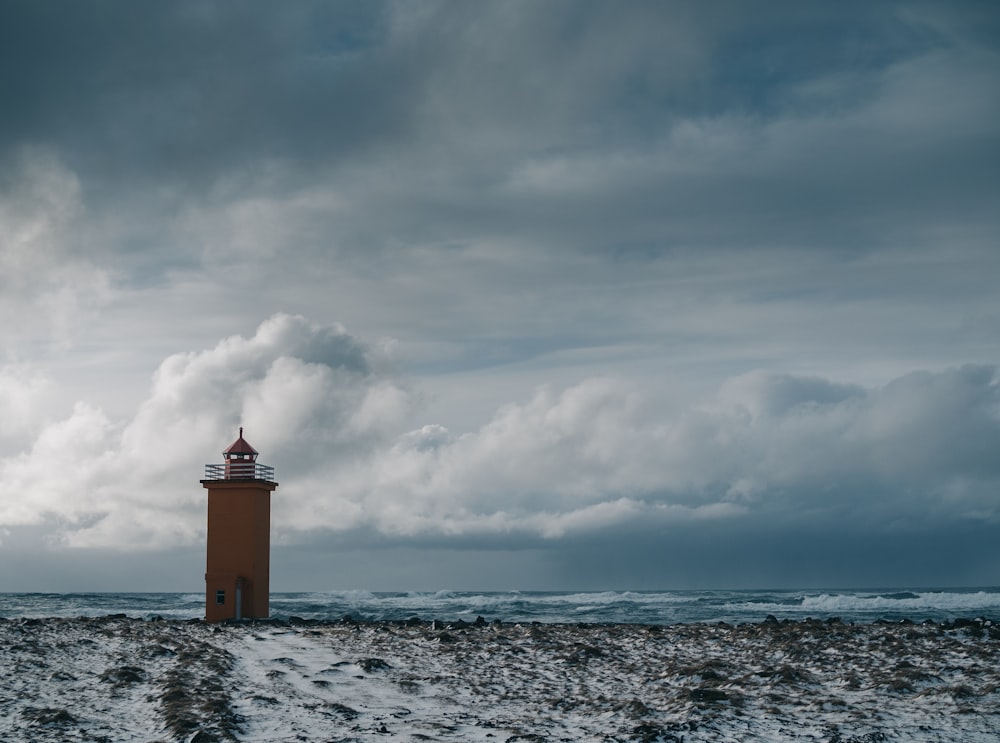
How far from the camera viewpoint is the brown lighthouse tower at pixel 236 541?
3434 centimetres

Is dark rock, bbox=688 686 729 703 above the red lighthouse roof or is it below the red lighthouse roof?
below

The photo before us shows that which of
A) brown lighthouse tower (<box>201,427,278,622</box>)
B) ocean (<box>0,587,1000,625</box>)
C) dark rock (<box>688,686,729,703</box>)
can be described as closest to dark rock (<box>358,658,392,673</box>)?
dark rock (<box>688,686,729,703</box>)

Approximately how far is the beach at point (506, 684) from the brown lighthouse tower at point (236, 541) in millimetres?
7913

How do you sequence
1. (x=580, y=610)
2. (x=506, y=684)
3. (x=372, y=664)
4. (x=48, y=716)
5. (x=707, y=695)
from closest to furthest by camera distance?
(x=48, y=716)
(x=707, y=695)
(x=506, y=684)
(x=372, y=664)
(x=580, y=610)

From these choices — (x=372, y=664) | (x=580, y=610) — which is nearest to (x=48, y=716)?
(x=372, y=664)

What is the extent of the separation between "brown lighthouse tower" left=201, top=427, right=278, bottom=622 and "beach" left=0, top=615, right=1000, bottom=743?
7.91 metres

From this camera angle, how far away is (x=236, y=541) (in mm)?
34688

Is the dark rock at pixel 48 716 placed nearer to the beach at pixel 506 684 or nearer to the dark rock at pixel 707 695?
the beach at pixel 506 684

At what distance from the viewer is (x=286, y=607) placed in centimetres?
6412

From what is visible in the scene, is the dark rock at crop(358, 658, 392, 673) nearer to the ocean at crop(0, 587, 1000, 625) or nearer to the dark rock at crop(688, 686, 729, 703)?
the dark rock at crop(688, 686, 729, 703)

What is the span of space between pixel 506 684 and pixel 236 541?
17770 mm

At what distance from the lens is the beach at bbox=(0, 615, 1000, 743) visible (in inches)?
639

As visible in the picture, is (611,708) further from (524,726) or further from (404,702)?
(404,702)

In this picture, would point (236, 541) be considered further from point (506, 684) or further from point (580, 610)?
point (580, 610)
